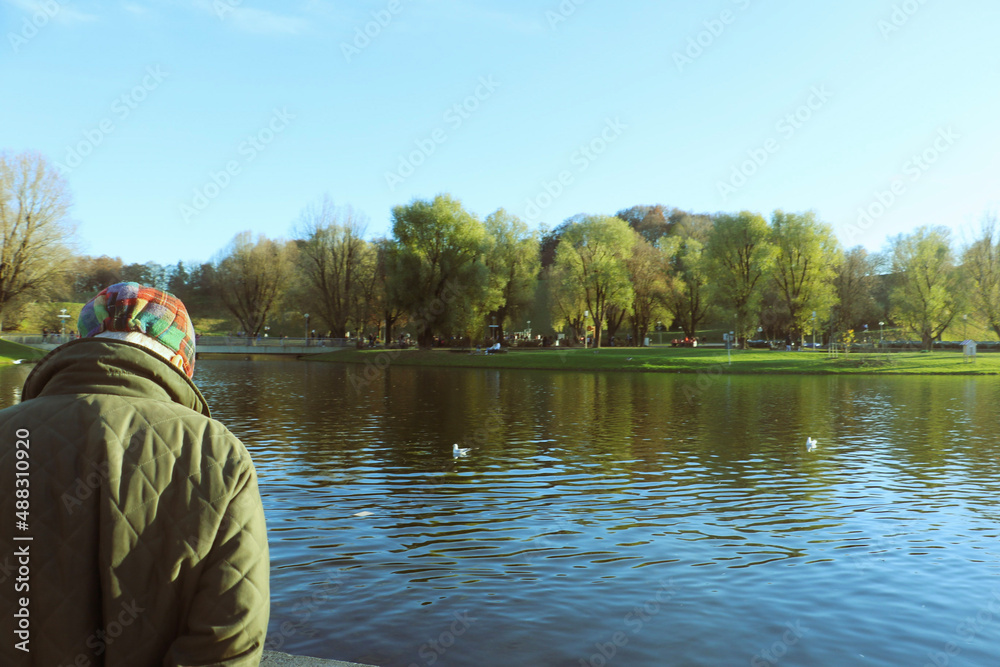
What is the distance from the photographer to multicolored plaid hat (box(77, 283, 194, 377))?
9.07 ft

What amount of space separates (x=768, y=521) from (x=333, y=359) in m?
73.8

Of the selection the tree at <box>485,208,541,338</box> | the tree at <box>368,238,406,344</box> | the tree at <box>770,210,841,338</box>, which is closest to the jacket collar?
the tree at <box>368,238,406,344</box>

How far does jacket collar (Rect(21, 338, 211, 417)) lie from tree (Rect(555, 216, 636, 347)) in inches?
3050

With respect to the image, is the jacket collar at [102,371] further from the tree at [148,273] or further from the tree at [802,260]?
the tree at [148,273]

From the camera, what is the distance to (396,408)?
104 feet

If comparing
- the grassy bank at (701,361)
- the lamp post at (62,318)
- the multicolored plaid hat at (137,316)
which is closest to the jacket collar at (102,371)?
the multicolored plaid hat at (137,316)

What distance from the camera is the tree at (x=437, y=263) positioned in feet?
257

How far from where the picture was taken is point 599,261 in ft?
261

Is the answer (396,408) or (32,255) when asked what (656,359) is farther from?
(32,255)

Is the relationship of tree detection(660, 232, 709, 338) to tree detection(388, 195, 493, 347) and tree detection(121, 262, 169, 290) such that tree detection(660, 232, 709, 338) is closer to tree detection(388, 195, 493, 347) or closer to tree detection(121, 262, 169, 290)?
tree detection(388, 195, 493, 347)

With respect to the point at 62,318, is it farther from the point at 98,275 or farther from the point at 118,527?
the point at 118,527

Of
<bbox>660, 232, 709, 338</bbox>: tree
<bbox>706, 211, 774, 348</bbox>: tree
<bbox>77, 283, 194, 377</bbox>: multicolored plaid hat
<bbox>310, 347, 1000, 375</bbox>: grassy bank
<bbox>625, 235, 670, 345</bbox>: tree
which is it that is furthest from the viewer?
<bbox>660, 232, 709, 338</bbox>: tree

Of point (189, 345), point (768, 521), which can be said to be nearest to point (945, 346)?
point (768, 521)

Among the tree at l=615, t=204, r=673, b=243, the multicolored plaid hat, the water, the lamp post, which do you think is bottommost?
the water
